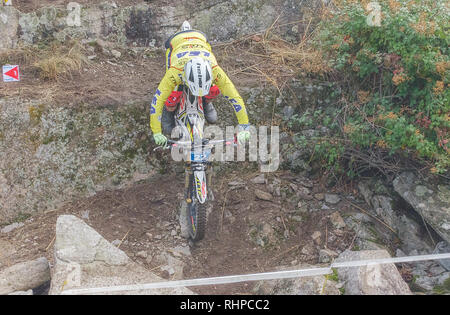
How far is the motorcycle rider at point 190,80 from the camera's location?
4.82 meters

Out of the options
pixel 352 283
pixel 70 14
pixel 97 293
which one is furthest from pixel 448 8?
pixel 70 14

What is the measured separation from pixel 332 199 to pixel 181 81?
8.27 ft

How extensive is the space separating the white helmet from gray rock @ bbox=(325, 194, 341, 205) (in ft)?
7.46

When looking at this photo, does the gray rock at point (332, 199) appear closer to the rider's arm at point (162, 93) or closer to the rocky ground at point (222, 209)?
the rocky ground at point (222, 209)

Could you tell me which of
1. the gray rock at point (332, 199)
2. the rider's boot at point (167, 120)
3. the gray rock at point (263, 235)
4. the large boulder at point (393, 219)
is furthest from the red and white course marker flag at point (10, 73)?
the large boulder at point (393, 219)

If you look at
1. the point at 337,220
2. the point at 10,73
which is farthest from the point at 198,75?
the point at 10,73

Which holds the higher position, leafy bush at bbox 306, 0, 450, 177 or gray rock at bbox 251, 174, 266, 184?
leafy bush at bbox 306, 0, 450, 177

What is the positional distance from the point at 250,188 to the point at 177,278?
1.72 meters

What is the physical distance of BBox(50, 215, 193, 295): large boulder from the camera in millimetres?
4168

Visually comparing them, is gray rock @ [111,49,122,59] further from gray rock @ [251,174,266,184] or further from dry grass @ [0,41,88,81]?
gray rock @ [251,174,266,184]

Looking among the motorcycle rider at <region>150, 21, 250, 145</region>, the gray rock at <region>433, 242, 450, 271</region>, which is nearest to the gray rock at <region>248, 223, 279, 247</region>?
the motorcycle rider at <region>150, 21, 250, 145</region>

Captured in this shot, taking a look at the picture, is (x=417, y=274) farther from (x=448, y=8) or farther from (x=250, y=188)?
(x=448, y=8)

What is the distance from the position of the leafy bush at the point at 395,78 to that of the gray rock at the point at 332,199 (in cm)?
50

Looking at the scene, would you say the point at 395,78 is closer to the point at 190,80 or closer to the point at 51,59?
the point at 190,80
